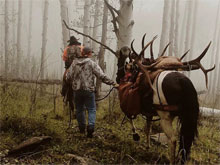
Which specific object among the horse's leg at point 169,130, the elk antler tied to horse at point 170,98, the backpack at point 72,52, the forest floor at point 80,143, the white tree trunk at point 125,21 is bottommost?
the forest floor at point 80,143

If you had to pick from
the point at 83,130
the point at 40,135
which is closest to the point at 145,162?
the point at 83,130

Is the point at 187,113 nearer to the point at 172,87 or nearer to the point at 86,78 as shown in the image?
the point at 172,87

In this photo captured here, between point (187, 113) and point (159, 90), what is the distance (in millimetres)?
442

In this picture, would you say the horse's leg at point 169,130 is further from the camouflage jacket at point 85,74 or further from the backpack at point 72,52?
the backpack at point 72,52

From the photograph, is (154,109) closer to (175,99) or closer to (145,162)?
(175,99)

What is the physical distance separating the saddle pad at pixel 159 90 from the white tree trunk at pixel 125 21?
145 cm

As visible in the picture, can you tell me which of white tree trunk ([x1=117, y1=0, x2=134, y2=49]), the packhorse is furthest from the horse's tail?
white tree trunk ([x1=117, y1=0, x2=134, y2=49])

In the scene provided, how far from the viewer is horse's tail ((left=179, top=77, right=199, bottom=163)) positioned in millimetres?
2645

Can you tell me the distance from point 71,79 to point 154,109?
185 centimetres

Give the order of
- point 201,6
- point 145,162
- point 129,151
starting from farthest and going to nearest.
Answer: point 201,6 < point 129,151 < point 145,162

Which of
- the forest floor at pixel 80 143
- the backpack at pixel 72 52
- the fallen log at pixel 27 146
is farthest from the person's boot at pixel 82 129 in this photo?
the backpack at pixel 72 52

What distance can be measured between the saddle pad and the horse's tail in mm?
233

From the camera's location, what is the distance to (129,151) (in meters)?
3.49

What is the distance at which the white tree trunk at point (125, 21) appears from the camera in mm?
3977
